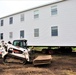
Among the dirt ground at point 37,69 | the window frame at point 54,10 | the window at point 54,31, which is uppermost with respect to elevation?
the window frame at point 54,10

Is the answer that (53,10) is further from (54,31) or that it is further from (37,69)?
(37,69)

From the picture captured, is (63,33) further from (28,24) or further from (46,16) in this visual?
(28,24)

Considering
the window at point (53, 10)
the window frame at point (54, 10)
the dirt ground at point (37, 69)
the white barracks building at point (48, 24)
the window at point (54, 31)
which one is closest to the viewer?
the dirt ground at point (37, 69)

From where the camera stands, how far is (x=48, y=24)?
2309cm

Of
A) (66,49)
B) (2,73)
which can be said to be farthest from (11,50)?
(66,49)

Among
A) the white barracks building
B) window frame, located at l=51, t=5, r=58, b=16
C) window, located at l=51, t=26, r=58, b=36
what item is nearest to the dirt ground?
the white barracks building

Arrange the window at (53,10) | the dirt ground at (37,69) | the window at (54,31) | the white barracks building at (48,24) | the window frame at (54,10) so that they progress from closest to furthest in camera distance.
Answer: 1. the dirt ground at (37,69)
2. the white barracks building at (48,24)
3. the window at (54,31)
4. the window frame at (54,10)
5. the window at (53,10)

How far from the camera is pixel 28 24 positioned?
84.8 ft

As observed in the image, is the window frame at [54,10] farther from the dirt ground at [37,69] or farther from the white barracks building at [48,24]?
the dirt ground at [37,69]

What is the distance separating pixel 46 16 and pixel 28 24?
352 cm

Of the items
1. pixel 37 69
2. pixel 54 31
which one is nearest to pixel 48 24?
pixel 54 31

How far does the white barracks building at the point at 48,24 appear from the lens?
20.8m

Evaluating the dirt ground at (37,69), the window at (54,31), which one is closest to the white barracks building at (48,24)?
the window at (54,31)

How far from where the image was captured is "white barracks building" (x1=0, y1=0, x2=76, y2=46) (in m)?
20.8
